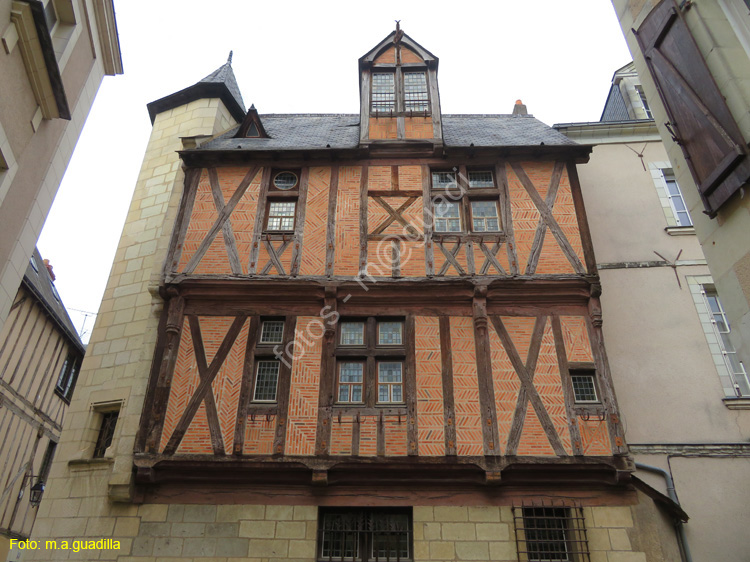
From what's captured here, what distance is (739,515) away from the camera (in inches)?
344

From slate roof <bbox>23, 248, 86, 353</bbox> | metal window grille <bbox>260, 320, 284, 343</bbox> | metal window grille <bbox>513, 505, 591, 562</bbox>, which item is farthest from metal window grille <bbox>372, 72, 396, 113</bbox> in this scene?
slate roof <bbox>23, 248, 86, 353</bbox>

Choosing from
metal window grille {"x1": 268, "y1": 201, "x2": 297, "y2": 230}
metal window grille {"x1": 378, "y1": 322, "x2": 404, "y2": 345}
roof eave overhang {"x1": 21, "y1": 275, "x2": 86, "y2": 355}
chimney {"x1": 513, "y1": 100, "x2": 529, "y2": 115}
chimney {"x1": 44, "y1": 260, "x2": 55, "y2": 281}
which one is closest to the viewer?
metal window grille {"x1": 378, "y1": 322, "x2": 404, "y2": 345}

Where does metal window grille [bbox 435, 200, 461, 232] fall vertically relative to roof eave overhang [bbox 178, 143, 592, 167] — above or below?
below

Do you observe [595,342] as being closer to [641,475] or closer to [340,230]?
[641,475]

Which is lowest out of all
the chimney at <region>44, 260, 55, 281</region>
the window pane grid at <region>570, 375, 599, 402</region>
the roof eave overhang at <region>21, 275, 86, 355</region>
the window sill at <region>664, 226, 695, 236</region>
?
the window pane grid at <region>570, 375, 599, 402</region>

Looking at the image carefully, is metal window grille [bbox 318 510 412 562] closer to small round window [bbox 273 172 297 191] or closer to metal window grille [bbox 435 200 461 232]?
metal window grille [bbox 435 200 461 232]

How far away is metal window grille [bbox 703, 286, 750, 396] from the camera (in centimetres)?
963

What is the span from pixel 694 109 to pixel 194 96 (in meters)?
10.5

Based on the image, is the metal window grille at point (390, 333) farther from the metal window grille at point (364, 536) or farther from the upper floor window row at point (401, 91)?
the upper floor window row at point (401, 91)

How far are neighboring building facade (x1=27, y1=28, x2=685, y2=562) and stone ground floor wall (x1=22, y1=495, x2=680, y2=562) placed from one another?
26 mm

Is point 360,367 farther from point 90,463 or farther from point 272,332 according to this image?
point 90,463

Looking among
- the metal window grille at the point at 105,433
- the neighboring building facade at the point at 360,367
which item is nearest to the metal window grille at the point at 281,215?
the neighboring building facade at the point at 360,367

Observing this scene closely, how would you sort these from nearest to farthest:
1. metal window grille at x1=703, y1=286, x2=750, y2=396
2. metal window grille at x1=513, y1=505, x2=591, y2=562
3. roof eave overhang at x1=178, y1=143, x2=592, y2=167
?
metal window grille at x1=513, y1=505, x2=591, y2=562, metal window grille at x1=703, y1=286, x2=750, y2=396, roof eave overhang at x1=178, y1=143, x2=592, y2=167

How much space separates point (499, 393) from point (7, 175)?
6.88 metres
